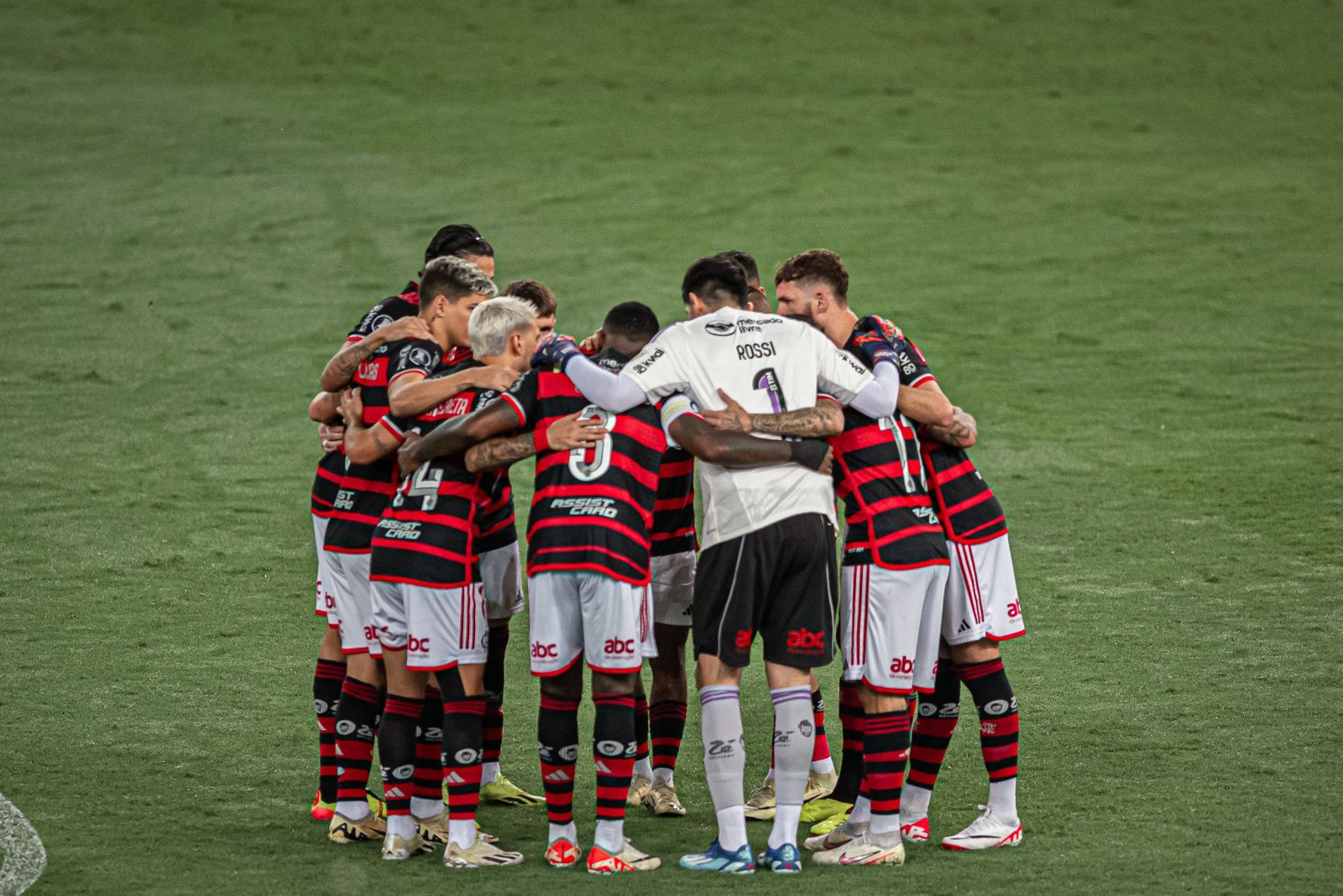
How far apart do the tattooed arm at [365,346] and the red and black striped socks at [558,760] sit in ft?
5.33


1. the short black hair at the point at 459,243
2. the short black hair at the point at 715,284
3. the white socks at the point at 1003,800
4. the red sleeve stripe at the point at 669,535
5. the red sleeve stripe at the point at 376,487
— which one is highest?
the short black hair at the point at 459,243

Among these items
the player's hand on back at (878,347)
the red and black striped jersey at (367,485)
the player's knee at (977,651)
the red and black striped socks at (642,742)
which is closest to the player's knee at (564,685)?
the red and black striped socks at (642,742)

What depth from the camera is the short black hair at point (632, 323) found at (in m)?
6.27

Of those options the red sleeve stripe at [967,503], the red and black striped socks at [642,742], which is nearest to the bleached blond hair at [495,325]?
the red and black striped socks at [642,742]

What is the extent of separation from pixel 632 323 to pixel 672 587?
4.15 ft

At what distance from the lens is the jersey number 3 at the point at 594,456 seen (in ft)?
Result: 19.5

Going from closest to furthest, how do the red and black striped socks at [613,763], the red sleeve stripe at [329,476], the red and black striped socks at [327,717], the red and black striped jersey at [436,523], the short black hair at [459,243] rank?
the red and black striped socks at [613,763], the red and black striped jersey at [436,523], the red and black striped socks at [327,717], the red sleeve stripe at [329,476], the short black hair at [459,243]

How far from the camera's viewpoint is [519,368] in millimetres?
6281

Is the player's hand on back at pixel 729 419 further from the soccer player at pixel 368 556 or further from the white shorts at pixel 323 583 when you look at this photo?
the white shorts at pixel 323 583

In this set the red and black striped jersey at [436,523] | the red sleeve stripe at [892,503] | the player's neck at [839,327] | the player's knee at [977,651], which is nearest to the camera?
the red and black striped jersey at [436,523]

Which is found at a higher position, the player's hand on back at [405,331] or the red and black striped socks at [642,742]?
the player's hand on back at [405,331]

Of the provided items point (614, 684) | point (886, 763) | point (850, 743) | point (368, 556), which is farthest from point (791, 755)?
point (368, 556)

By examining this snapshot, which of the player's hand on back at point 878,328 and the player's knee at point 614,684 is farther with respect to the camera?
the player's hand on back at point 878,328

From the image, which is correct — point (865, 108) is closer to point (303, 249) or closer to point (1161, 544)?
point (303, 249)
